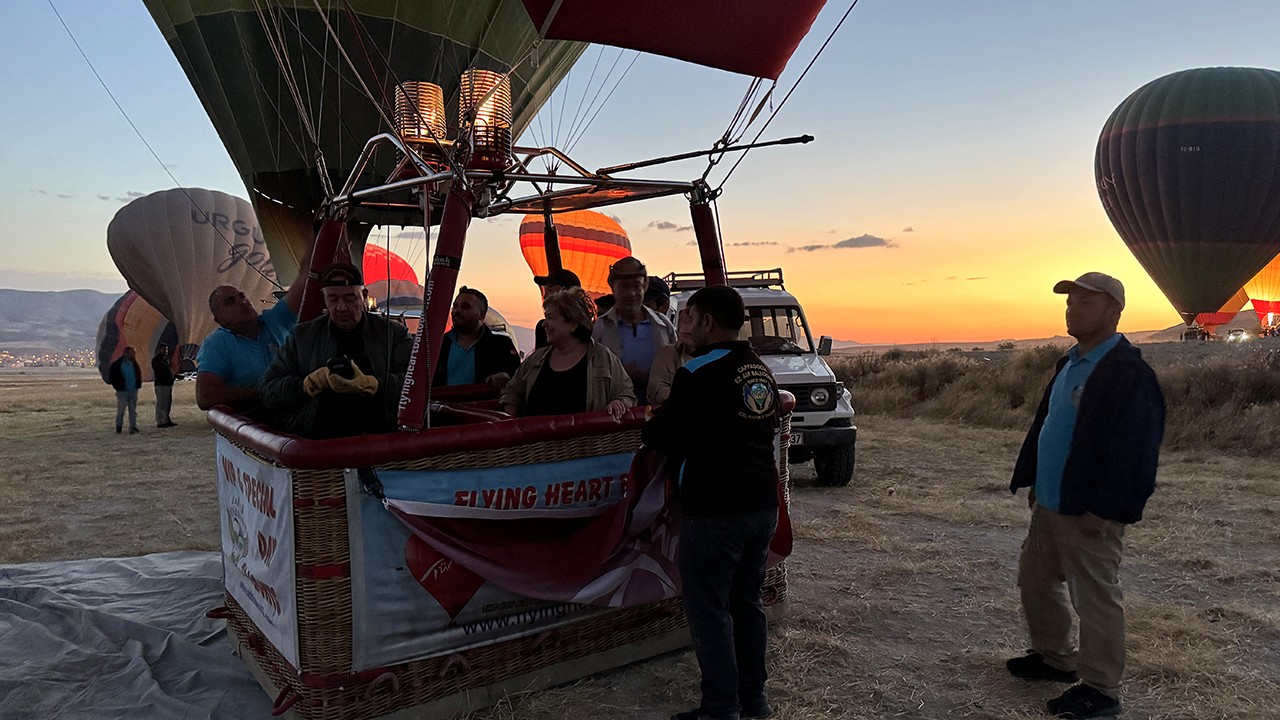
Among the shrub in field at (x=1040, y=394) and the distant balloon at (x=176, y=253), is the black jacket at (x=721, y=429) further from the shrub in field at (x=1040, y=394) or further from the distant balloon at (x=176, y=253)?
the distant balloon at (x=176, y=253)

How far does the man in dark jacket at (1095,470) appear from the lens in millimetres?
3260

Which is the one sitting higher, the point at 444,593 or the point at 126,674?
the point at 444,593

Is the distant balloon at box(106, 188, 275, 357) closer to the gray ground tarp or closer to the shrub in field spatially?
the shrub in field

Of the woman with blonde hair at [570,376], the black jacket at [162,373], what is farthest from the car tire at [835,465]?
the black jacket at [162,373]

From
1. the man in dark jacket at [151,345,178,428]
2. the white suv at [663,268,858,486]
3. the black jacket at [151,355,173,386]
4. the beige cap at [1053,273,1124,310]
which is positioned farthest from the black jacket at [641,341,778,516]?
the black jacket at [151,355,173,386]

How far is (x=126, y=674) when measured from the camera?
3.87 m

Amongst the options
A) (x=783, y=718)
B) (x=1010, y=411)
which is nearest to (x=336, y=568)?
(x=783, y=718)

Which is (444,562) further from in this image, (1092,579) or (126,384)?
(126,384)

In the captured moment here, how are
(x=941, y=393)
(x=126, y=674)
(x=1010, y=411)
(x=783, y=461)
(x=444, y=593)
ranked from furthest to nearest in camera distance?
1. (x=941, y=393)
2. (x=1010, y=411)
3. (x=783, y=461)
4. (x=126, y=674)
5. (x=444, y=593)

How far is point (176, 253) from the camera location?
2741cm

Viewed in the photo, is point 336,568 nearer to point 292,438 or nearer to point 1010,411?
point 292,438

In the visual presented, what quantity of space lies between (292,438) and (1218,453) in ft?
36.9

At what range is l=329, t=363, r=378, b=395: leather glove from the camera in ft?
10.8

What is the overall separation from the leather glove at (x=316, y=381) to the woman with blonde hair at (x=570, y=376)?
988 millimetres
